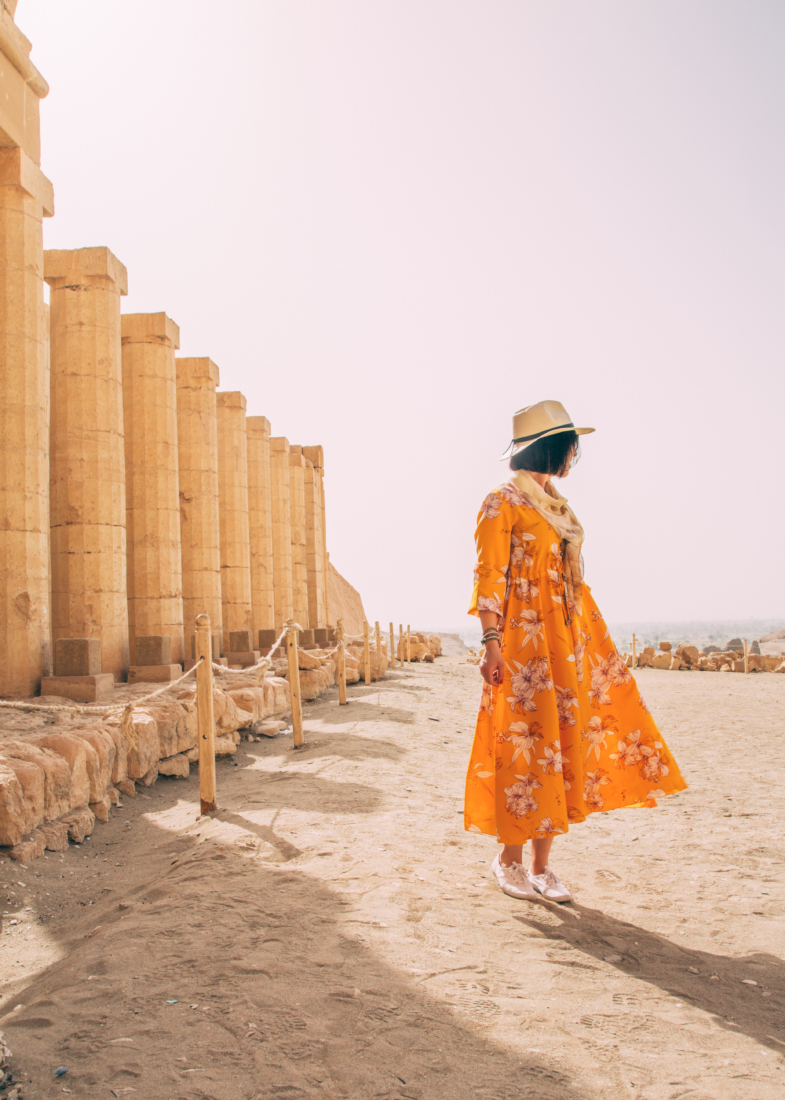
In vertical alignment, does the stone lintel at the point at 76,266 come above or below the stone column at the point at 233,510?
above

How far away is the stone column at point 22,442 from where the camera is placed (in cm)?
826

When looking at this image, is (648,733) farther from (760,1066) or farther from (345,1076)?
(345,1076)

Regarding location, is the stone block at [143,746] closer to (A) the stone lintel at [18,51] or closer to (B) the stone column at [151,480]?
(B) the stone column at [151,480]

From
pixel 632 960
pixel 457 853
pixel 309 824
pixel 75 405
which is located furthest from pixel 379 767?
pixel 75 405

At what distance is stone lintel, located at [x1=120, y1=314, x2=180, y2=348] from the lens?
12211mm

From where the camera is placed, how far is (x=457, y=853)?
4.55 metres

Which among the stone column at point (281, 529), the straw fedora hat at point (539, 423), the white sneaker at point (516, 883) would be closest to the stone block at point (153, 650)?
the white sneaker at point (516, 883)

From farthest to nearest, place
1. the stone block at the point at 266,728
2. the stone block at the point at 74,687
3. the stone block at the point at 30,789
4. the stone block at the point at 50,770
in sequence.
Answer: the stone block at the point at 266,728, the stone block at the point at 74,687, the stone block at the point at 50,770, the stone block at the point at 30,789

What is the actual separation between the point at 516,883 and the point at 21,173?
8.52 metres

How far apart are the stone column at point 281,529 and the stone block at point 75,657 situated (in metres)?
11.7

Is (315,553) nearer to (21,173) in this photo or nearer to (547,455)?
(21,173)

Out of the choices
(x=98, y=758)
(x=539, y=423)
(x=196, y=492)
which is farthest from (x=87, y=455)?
(x=539, y=423)

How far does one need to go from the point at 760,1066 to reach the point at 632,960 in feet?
2.69

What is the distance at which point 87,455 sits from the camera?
396 inches
